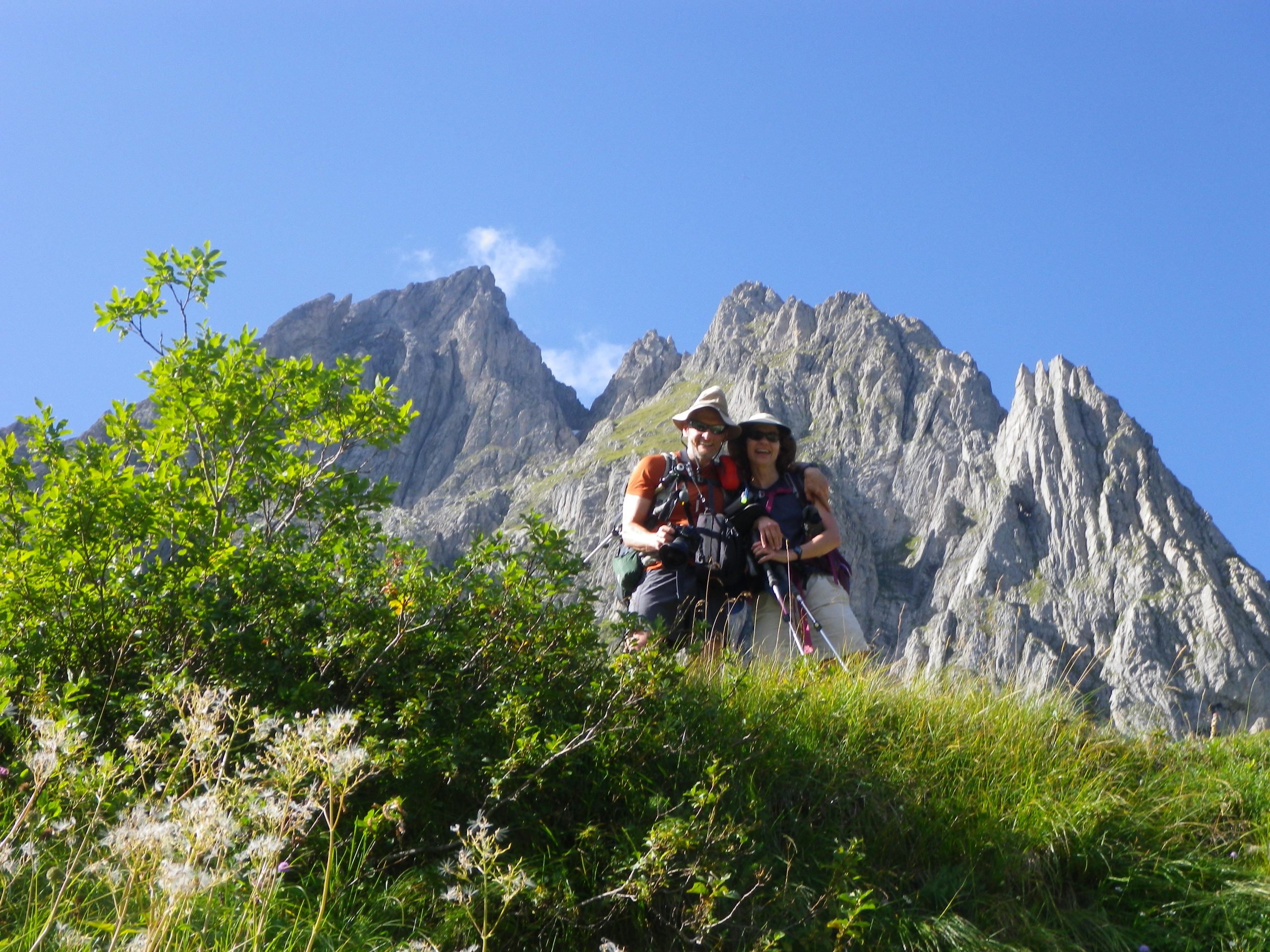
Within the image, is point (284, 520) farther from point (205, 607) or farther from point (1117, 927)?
point (1117, 927)

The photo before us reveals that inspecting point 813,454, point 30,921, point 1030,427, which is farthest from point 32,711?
point 813,454

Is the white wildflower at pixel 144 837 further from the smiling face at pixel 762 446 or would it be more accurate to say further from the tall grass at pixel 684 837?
the smiling face at pixel 762 446

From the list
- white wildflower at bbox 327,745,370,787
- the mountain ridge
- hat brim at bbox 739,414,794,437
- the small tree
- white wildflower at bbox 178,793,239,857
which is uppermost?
the mountain ridge

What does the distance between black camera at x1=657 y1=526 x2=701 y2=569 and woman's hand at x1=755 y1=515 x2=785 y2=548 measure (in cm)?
50

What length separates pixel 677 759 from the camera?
420cm

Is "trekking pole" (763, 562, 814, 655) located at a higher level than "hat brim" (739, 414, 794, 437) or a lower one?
lower

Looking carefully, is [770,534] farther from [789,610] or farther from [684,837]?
[684,837]

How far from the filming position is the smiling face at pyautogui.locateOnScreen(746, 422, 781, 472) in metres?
7.87

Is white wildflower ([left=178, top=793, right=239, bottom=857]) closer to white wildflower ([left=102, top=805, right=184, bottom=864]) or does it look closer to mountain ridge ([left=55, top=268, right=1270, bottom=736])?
white wildflower ([left=102, top=805, right=184, bottom=864])

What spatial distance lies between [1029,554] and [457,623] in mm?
140227

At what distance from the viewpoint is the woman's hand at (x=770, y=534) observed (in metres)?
7.25

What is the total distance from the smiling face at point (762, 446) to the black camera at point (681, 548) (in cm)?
104

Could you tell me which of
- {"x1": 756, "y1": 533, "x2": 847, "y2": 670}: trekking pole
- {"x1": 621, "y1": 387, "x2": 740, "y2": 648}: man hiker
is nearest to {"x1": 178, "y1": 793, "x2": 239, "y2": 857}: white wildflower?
{"x1": 621, "y1": 387, "x2": 740, "y2": 648}: man hiker

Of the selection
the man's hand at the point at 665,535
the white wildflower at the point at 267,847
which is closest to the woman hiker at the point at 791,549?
the man's hand at the point at 665,535
